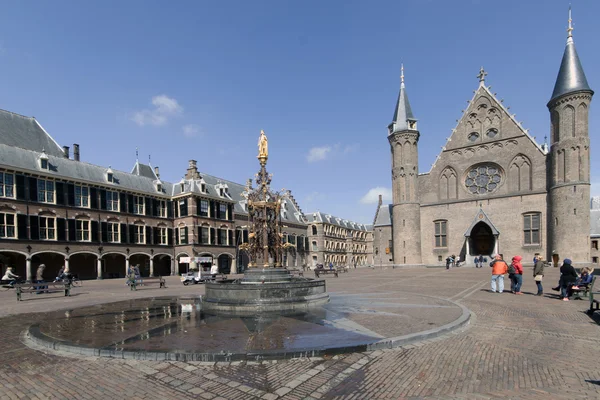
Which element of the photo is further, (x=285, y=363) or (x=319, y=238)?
(x=319, y=238)

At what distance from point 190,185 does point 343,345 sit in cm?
3936

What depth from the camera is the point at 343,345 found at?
6309mm

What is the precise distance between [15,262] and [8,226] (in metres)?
4.20

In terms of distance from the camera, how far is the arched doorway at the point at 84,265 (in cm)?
3556

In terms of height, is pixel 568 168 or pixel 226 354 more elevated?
pixel 568 168

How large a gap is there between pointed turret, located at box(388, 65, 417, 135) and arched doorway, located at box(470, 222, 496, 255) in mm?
14909

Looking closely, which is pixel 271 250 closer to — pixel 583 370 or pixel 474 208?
pixel 583 370

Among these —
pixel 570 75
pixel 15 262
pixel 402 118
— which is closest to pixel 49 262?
pixel 15 262

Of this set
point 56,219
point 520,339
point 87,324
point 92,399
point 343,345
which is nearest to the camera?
point 92,399

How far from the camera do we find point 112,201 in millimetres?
36969

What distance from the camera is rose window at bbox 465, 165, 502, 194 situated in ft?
140

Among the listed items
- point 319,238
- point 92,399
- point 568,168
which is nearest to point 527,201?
point 568,168

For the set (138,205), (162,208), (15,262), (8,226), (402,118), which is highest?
(402,118)

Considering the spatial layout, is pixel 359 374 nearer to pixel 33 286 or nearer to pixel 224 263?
pixel 33 286
